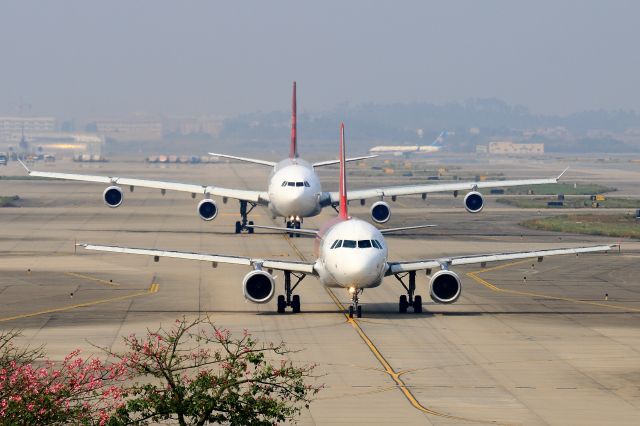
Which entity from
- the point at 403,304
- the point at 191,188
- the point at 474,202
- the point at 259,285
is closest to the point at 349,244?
the point at 259,285

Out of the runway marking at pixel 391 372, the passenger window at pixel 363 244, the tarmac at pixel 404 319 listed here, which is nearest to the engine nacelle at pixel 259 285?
the tarmac at pixel 404 319

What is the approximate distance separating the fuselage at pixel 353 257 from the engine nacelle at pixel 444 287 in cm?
204

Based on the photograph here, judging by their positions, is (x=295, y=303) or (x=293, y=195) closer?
(x=295, y=303)

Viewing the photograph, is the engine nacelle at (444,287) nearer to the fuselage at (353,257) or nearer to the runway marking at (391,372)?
the fuselage at (353,257)

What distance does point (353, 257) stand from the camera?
1763 inches

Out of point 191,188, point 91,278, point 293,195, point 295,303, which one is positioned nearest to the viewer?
point 295,303

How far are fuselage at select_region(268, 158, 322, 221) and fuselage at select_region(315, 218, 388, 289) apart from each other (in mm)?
32477

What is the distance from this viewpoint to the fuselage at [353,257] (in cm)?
4475

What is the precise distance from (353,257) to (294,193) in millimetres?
34440

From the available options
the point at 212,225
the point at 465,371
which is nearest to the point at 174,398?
the point at 465,371

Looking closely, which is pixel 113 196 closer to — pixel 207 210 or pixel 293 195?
pixel 207 210

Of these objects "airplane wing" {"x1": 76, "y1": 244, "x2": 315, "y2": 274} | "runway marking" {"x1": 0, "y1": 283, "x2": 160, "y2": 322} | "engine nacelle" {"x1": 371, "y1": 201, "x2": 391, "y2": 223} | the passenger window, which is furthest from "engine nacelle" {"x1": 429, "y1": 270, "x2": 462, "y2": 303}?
"engine nacelle" {"x1": 371, "y1": 201, "x2": 391, "y2": 223}

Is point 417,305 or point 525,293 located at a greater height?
point 417,305

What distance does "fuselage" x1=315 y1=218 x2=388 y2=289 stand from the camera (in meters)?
44.8
